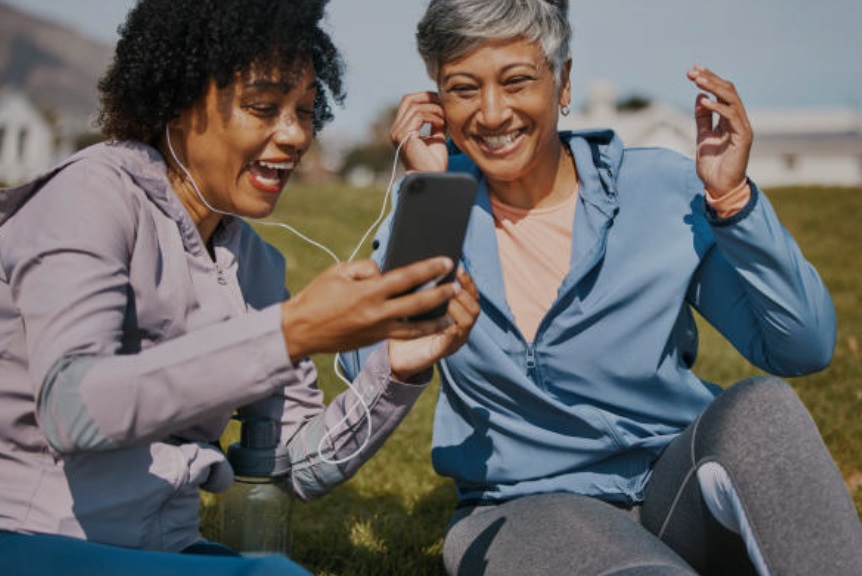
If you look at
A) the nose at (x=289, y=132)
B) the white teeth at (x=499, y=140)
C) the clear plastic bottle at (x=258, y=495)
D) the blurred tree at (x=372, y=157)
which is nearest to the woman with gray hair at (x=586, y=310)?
the white teeth at (x=499, y=140)

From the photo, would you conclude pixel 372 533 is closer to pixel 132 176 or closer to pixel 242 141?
pixel 242 141

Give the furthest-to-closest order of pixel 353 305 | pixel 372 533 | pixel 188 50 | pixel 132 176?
pixel 372 533 < pixel 188 50 < pixel 132 176 < pixel 353 305

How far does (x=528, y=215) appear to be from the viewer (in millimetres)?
3803

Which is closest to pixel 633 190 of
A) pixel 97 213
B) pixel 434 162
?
pixel 434 162

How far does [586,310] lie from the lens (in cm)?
351

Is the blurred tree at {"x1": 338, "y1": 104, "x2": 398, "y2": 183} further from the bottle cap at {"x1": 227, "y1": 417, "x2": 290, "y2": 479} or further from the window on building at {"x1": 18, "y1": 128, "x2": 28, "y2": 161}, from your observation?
the bottle cap at {"x1": 227, "y1": 417, "x2": 290, "y2": 479}

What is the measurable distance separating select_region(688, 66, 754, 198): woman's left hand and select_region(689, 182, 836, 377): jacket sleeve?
0.09m

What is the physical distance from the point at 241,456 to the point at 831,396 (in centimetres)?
494

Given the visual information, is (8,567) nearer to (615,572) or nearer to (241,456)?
(241,456)

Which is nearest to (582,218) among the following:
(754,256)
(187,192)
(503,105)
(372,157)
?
(503,105)

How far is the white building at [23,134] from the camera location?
7300 centimetres

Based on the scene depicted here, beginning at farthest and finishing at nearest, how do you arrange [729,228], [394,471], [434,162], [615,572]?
[394,471]
[434,162]
[729,228]
[615,572]

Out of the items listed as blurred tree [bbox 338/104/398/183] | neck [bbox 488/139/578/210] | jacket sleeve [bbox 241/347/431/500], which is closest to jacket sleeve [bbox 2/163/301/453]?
jacket sleeve [bbox 241/347/431/500]

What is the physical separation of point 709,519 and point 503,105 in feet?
4.83
